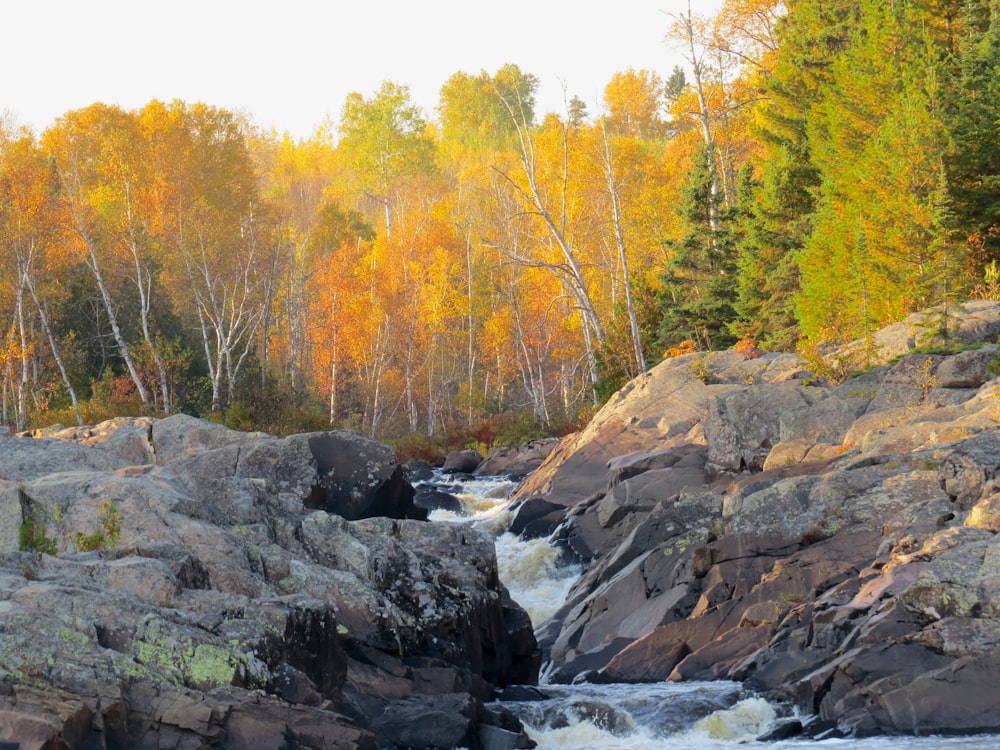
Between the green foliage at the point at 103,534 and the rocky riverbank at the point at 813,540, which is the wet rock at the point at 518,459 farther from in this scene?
the green foliage at the point at 103,534

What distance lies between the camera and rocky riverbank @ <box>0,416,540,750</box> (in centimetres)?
884

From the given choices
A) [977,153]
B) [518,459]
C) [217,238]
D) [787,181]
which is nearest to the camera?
[977,153]

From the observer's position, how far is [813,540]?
51.4 ft

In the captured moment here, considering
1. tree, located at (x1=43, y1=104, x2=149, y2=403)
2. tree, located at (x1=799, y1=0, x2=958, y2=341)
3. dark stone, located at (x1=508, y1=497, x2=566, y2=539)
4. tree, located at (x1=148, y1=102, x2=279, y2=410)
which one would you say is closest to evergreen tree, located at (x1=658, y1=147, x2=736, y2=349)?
tree, located at (x1=799, y1=0, x2=958, y2=341)

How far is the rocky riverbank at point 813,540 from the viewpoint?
37.7 feet

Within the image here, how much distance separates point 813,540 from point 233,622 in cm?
878

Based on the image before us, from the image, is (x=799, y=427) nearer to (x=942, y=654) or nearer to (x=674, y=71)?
(x=942, y=654)

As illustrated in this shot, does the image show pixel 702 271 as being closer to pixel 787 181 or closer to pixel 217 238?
pixel 787 181

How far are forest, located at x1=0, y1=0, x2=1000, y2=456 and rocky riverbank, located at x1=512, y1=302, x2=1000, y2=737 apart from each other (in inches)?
119

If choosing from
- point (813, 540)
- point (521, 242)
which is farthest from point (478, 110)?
point (813, 540)

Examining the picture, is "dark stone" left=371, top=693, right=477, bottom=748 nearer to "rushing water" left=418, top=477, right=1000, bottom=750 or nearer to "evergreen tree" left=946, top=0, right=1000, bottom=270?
"rushing water" left=418, top=477, right=1000, bottom=750

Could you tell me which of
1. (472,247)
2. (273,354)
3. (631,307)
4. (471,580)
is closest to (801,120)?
(631,307)

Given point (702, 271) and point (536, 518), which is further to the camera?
point (702, 271)

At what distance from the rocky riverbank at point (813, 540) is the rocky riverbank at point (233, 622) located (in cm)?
253
